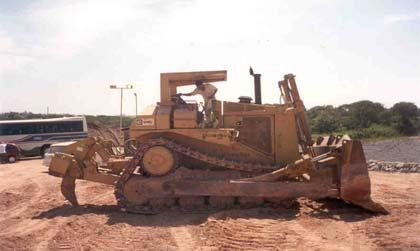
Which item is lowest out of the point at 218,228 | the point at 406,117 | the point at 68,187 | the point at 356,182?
the point at 218,228

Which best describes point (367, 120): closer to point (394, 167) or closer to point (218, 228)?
point (394, 167)

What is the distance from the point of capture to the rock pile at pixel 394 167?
18.2 metres

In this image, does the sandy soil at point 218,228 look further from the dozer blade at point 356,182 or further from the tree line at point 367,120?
the tree line at point 367,120

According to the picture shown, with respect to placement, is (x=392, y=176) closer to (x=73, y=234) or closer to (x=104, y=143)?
(x=104, y=143)

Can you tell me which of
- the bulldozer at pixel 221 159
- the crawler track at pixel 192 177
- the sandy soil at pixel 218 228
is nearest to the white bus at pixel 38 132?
the sandy soil at pixel 218 228

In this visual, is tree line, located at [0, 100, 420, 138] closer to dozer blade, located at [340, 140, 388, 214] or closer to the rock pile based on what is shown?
the rock pile

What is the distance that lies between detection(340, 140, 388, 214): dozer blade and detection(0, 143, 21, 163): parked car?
25.0 meters

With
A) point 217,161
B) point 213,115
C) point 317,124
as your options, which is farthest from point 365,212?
point 317,124

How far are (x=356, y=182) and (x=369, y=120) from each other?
4951cm

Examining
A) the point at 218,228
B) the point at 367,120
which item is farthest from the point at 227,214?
the point at 367,120

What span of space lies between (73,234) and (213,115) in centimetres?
419

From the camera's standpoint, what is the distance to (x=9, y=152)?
2966 centimetres

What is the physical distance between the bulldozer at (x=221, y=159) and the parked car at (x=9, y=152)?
2041 centimetres

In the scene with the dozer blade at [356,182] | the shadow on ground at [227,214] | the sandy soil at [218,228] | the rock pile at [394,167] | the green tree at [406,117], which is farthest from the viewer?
the green tree at [406,117]
